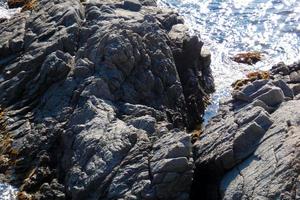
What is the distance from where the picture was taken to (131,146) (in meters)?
23.6

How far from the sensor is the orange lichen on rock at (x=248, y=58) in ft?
131

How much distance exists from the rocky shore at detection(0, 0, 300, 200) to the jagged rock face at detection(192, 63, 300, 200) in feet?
0.16

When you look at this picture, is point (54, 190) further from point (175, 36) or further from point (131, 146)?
point (175, 36)

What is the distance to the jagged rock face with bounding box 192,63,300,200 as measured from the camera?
20.1 meters

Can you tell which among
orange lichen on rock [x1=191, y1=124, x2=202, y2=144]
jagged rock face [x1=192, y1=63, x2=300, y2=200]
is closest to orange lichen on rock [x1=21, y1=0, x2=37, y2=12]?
orange lichen on rock [x1=191, y1=124, x2=202, y2=144]

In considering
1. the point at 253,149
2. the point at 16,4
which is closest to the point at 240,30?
the point at 16,4

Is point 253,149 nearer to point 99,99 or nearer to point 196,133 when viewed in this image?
point 196,133

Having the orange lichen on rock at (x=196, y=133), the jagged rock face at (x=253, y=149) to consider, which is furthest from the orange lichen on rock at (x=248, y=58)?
the jagged rock face at (x=253, y=149)

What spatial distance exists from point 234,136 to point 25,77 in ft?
44.9

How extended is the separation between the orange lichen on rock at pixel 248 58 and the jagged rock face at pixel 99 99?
4245mm

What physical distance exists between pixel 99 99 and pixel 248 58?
17012 mm

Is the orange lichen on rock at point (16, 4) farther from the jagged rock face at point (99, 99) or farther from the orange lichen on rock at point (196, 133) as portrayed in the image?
the orange lichen on rock at point (196, 133)

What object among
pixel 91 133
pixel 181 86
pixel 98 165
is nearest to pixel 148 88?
pixel 181 86

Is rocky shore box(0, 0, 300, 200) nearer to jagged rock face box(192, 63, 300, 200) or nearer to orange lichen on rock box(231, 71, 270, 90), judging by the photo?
jagged rock face box(192, 63, 300, 200)
